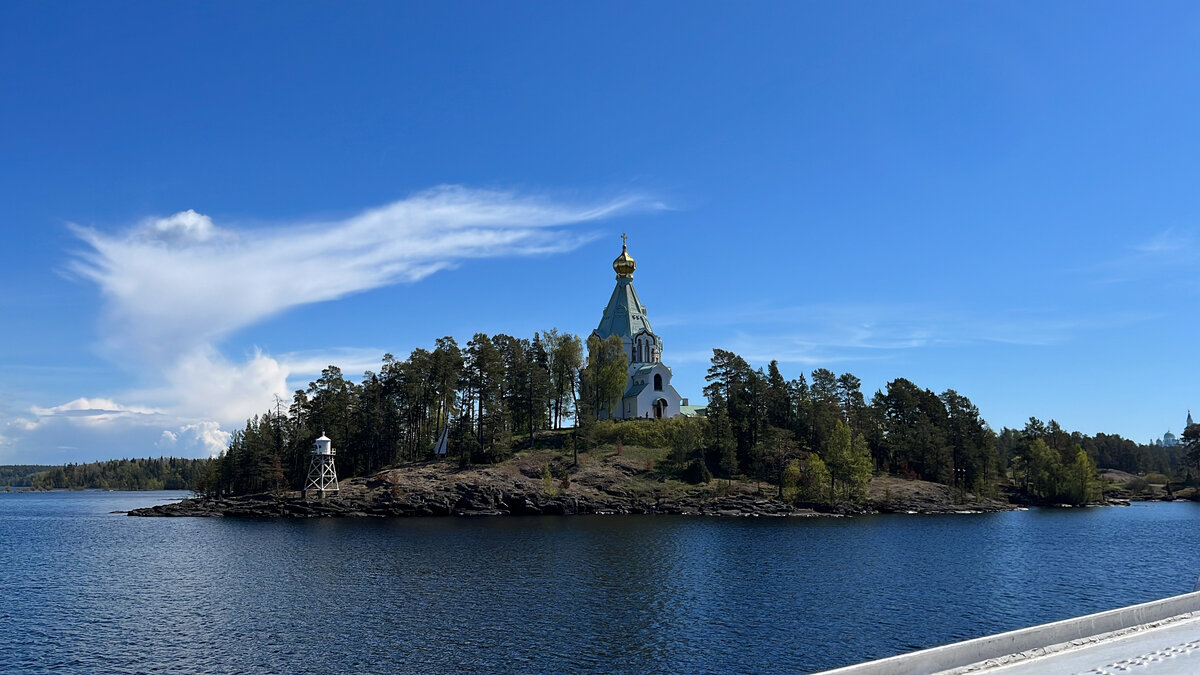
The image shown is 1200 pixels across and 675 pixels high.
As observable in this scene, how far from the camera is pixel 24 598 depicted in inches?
1890

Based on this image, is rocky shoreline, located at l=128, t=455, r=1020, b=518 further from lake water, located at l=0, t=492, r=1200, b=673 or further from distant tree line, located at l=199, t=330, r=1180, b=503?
lake water, located at l=0, t=492, r=1200, b=673

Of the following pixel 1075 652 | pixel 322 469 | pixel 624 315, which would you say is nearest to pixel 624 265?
pixel 624 315

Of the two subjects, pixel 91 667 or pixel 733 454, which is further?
pixel 733 454

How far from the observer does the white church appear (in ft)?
458

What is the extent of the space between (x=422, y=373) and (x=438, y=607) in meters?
84.1

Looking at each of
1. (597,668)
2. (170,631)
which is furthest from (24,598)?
(597,668)

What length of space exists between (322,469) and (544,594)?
260 ft

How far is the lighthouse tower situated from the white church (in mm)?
47823

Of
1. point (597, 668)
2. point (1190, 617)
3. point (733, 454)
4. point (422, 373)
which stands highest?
point (422, 373)

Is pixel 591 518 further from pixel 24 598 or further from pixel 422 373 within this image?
pixel 24 598

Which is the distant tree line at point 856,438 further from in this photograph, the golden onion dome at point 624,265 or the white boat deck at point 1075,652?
the white boat deck at point 1075,652

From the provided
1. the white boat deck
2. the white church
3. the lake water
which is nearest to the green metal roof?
the white church

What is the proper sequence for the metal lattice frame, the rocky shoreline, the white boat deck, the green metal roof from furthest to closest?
the green metal roof, the metal lattice frame, the rocky shoreline, the white boat deck

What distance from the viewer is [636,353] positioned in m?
145
